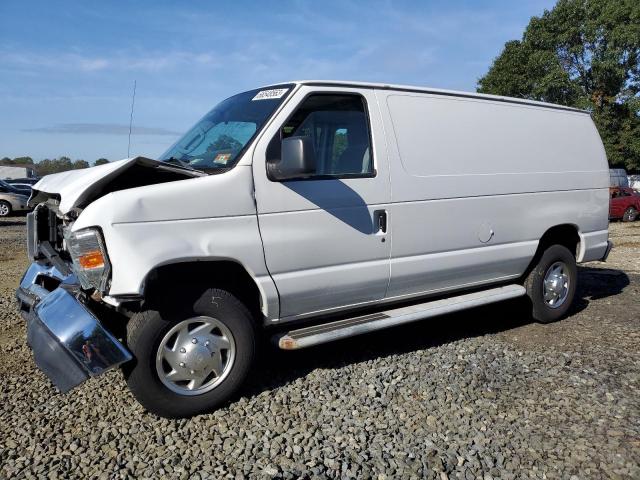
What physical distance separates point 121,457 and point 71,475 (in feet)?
0.90

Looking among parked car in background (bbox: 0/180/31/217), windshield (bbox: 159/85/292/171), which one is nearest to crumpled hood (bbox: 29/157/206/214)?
windshield (bbox: 159/85/292/171)

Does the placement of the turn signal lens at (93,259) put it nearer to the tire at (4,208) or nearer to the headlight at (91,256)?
the headlight at (91,256)

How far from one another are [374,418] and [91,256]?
2.05 meters

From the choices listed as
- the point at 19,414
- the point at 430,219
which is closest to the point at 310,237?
the point at 430,219

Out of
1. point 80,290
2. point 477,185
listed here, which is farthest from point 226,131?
point 477,185

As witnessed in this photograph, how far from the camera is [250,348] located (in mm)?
3799

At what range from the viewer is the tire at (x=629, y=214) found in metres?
21.5

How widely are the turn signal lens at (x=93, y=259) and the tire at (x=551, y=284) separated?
4.12 m

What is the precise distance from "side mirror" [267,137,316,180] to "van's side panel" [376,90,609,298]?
3.06 feet

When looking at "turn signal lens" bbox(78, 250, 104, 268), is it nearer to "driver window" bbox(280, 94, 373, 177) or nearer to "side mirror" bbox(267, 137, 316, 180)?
"side mirror" bbox(267, 137, 316, 180)

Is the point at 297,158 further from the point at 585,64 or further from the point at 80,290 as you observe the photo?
the point at 585,64

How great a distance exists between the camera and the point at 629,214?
70.8 feet

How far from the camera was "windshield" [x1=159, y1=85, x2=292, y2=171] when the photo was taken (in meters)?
3.95

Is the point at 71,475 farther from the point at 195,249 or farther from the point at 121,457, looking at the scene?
the point at 195,249
